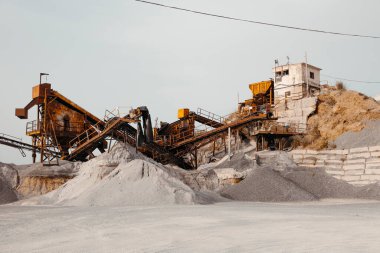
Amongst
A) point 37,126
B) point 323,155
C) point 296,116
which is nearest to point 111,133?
point 37,126

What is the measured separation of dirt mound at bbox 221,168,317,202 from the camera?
68.0ft

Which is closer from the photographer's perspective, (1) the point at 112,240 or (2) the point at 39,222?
(1) the point at 112,240

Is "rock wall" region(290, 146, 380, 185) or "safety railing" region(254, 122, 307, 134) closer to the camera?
"rock wall" region(290, 146, 380, 185)

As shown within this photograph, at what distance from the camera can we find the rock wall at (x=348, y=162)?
23844 millimetres

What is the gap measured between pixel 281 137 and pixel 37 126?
18555 mm

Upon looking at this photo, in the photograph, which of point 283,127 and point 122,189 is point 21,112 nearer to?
point 122,189

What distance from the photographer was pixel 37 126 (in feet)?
89.3

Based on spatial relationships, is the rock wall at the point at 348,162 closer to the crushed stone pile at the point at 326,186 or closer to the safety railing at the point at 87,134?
the crushed stone pile at the point at 326,186

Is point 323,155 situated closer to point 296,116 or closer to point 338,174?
point 338,174

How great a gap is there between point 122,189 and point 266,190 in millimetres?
7764

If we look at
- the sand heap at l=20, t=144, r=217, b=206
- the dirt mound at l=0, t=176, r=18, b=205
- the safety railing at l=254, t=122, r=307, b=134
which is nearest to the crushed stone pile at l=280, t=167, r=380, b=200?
the sand heap at l=20, t=144, r=217, b=206

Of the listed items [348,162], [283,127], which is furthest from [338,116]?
[348,162]

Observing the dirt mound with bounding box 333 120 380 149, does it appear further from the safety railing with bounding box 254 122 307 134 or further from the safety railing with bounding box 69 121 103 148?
the safety railing with bounding box 69 121 103 148

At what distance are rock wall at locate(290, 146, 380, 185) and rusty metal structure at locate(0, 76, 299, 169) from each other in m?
4.86
